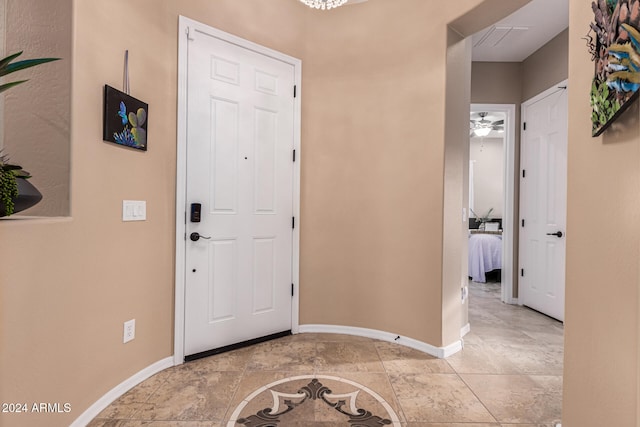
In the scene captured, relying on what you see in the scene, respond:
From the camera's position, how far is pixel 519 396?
6.63 ft

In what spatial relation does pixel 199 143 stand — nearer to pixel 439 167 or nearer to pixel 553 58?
pixel 439 167

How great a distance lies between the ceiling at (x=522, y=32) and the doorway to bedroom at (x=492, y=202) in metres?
0.57

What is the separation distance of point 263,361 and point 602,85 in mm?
2408

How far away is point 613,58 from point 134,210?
7.56 feet

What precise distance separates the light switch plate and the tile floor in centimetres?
103

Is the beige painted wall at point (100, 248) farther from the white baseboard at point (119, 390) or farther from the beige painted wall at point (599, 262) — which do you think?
the beige painted wall at point (599, 262)

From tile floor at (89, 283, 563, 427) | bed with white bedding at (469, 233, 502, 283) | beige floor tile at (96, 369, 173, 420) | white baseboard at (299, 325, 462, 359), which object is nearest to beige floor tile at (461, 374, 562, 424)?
tile floor at (89, 283, 563, 427)

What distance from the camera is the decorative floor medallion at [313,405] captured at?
1746mm

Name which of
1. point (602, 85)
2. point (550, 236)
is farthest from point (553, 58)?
point (602, 85)

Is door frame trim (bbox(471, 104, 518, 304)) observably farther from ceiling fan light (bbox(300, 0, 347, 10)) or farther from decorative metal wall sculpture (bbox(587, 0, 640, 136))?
decorative metal wall sculpture (bbox(587, 0, 640, 136))

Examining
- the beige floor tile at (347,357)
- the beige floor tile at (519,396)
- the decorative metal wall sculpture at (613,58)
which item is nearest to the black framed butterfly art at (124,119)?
the beige floor tile at (347,357)

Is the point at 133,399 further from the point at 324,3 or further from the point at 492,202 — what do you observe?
the point at 492,202

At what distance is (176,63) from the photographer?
2326mm

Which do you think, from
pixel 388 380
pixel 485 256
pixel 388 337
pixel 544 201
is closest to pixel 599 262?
pixel 388 380
